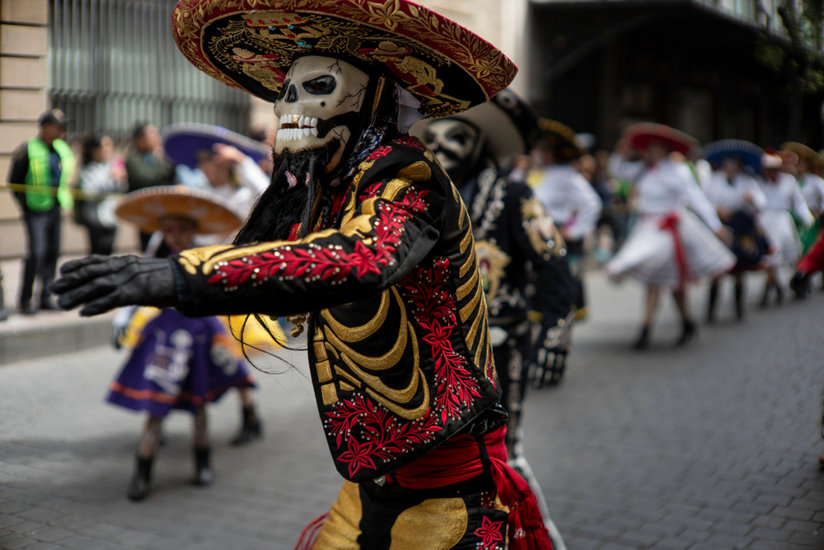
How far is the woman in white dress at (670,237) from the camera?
9.05 metres

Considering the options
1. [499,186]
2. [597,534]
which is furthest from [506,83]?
[597,534]

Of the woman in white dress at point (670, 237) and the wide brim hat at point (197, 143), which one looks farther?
the woman in white dress at point (670, 237)

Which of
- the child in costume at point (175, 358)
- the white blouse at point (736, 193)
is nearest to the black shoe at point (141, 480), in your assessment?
the child in costume at point (175, 358)

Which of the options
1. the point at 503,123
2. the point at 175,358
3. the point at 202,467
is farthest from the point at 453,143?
the point at 202,467

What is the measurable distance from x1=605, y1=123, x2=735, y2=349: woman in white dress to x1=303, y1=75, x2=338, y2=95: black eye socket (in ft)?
24.4

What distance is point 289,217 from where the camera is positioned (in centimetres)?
198

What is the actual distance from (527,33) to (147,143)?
11.5 m

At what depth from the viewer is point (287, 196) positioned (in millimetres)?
1982

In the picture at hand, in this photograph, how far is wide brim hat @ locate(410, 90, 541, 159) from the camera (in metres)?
3.88

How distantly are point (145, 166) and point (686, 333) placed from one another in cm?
605

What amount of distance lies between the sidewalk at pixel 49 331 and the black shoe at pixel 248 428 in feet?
3.88

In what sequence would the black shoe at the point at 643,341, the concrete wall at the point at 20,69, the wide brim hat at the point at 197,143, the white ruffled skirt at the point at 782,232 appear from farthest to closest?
1. the white ruffled skirt at the point at 782,232
2. the black shoe at the point at 643,341
3. the wide brim hat at the point at 197,143
4. the concrete wall at the point at 20,69

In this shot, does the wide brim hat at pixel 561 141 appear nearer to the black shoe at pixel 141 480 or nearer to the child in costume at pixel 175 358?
the child in costume at pixel 175 358

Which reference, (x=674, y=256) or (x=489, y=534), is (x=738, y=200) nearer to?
(x=674, y=256)
